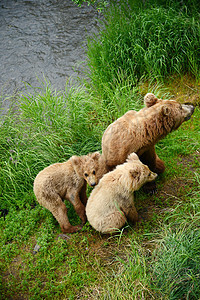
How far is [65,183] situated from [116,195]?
796mm

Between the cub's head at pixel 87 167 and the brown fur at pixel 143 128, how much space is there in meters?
0.29

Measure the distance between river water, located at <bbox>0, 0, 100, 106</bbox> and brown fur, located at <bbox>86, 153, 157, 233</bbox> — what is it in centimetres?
422

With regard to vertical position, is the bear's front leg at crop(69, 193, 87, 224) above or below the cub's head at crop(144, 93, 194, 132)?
below

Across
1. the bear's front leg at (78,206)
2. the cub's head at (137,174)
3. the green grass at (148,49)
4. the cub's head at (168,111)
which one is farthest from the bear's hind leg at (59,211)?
the green grass at (148,49)

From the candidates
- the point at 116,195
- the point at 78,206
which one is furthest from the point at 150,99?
the point at 78,206

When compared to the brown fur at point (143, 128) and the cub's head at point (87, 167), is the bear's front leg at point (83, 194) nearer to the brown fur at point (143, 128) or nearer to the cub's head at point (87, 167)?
the cub's head at point (87, 167)

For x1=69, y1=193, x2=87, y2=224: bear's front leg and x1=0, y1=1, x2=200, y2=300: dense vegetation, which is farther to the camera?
x1=69, y1=193, x2=87, y2=224: bear's front leg

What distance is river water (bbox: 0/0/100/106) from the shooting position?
8.09m

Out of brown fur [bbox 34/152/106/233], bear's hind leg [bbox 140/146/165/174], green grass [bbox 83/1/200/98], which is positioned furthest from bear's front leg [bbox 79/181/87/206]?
green grass [bbox 83/1/200/98]

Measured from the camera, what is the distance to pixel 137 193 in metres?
4.87

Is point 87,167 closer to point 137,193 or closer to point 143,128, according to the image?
point 143,128

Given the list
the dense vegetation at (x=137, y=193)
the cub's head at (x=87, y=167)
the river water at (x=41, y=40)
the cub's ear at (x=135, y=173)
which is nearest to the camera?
the dense vegetation at (x=137, y=193)

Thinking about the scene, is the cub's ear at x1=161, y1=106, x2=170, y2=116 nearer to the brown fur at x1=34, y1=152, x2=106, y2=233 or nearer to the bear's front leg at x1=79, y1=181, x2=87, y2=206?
the brown fur at x1=34, y1=152, x2=106, y2=233

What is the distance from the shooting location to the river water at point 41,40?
26.5 ft
